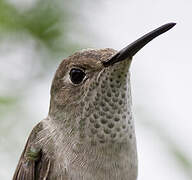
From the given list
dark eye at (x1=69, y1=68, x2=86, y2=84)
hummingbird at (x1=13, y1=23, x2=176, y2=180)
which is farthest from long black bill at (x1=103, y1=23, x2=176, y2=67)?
dark eye at (x1=69, y1=68, x2=86, y2=84)

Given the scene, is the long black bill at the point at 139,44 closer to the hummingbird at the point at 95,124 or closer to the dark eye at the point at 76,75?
the hummingbird at the point at 95,124

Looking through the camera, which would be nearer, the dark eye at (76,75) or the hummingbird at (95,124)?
the hummingbird at (95,124)

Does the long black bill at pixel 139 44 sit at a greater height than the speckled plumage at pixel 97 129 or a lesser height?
greater

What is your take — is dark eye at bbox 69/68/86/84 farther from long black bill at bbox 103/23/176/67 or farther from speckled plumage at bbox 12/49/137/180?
long black bill at bbox 103/23/176/67

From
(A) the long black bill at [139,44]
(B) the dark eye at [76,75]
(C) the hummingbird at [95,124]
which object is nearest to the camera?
(A) the long black bill at [139,44]

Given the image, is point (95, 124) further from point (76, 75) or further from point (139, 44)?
point (139, 44)

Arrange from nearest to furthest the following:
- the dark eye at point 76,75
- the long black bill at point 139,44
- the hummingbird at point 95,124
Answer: the long black bill at point 139,44
the hummingbird at point 95,124
the dark eye at point 76,75

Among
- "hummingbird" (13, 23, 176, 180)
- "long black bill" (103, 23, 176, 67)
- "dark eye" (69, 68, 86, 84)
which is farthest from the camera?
"dark eye" (69, 68, 86, 84)

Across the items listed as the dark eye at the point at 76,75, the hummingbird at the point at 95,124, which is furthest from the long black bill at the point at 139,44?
the dark eye at the point at 76,75
